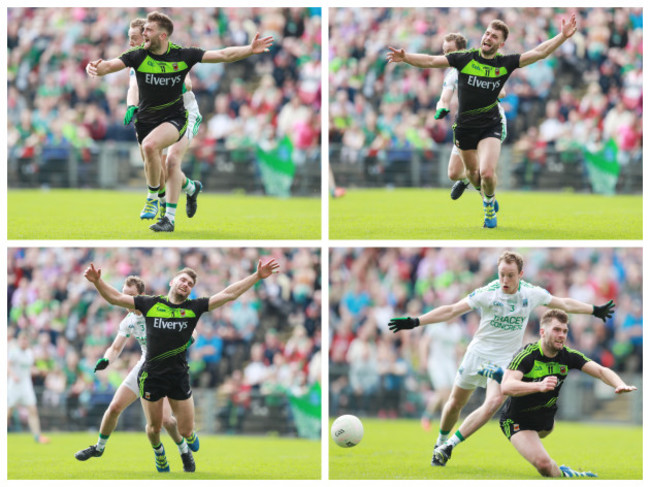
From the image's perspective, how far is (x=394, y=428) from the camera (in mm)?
14852

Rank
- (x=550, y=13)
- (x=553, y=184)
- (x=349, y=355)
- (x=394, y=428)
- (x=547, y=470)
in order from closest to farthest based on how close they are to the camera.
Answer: (x=547, y=470), (x=394, y=428), (x=349, y=355), (x=553, y=184), (x=550, y=13)

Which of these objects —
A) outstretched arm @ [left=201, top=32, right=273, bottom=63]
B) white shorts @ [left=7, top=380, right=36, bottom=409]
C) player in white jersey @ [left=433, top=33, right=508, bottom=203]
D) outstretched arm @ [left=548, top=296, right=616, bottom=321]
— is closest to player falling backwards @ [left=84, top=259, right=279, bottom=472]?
outstretched arm @ [left=201, top=32, right=273, bottom=63]

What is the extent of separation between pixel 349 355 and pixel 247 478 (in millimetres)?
7513

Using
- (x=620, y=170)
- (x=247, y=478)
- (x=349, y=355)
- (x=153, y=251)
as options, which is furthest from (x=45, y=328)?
(x=620, y=170)

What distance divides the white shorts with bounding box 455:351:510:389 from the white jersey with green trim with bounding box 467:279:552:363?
4 cm

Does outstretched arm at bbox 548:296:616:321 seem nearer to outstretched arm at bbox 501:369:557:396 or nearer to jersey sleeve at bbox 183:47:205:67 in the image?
outstretched arm at bbox 501:369:557:396

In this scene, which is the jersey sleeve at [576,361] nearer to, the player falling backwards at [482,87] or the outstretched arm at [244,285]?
the player falling backwards at [482,87]

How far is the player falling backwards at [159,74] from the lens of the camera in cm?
981

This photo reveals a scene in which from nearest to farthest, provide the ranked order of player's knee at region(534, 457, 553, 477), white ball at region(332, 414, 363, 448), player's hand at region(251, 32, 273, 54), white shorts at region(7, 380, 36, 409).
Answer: player's knee at region(534, 457, 553, 477) < player's hand at region(251, 32, 273, 54) < white ball at region(332, 414, 363, 448) < white shorts at region(7, 380, 36, 409)

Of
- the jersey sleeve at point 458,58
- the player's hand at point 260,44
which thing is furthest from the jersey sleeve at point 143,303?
the jersey sleeve at point 458,58

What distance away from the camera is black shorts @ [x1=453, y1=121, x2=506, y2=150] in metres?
10.8

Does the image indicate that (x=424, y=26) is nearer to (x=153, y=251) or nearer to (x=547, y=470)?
(x=153, y=251)

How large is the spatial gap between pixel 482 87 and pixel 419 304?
315 inches

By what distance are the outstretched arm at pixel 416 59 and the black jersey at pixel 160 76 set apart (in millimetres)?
1793
